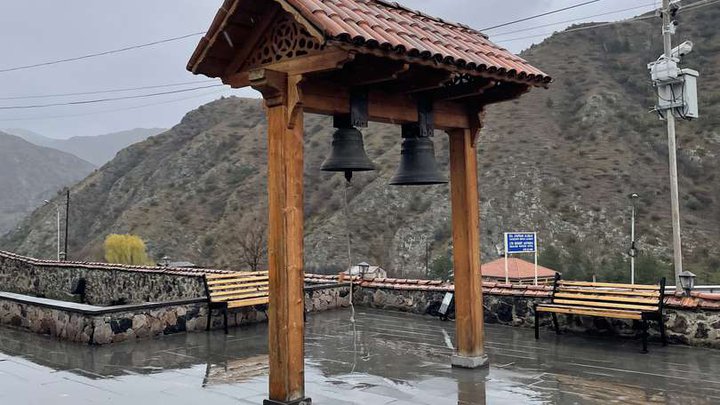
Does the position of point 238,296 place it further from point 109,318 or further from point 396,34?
point 396,34

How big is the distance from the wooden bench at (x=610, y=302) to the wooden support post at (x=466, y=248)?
6.06 ft

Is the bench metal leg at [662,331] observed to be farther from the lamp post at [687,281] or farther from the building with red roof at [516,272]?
the building with red roof at [516,272]

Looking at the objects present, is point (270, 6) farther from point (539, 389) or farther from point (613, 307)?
point (613, 307)

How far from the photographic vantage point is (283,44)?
5129mm

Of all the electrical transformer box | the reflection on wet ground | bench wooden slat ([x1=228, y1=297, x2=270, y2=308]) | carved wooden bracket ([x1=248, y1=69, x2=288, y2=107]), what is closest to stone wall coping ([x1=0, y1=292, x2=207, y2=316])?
the reflection on wet ground

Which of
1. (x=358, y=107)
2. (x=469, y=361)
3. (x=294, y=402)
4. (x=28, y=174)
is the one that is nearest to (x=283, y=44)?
(x=358, y=107)

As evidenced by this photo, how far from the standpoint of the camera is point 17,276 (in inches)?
727

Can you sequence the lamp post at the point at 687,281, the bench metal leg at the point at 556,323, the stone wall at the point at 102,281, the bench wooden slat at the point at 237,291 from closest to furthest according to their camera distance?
the lamp post at the point at 687,281 → the bench metal leg at the point at 556,323 → the bench wooden slat at the point at 237,291 → the stone wall at the point at 102,281

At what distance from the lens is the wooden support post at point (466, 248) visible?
6641mm

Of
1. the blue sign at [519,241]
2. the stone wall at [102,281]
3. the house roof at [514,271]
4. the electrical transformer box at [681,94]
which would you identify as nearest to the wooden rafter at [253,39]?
the stone wall at [102,281]

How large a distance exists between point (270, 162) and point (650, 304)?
5.09 metres

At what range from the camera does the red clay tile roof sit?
14.9 ft

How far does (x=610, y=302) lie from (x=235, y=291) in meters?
5.61

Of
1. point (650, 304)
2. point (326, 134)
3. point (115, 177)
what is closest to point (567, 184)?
point (326, 134)
